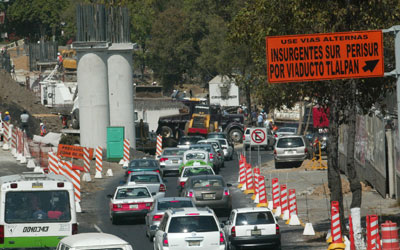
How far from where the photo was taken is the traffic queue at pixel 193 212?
21.3 meters

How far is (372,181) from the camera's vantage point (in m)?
37.3

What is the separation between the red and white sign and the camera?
3894 cm

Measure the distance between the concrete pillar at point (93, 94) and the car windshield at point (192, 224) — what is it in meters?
34.1

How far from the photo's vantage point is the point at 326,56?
62.0 ft

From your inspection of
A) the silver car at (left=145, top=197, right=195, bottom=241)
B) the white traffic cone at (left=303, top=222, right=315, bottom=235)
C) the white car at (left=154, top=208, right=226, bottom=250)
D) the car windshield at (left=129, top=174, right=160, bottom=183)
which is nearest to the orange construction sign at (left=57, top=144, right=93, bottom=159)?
the car windshield at (left=129, top=174, right=160, bottom=183)

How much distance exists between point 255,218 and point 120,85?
3452 centimetres

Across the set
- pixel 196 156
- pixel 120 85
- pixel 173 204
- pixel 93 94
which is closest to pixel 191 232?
pixel 173 204

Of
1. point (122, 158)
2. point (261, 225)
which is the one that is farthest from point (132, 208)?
point (122, 158)

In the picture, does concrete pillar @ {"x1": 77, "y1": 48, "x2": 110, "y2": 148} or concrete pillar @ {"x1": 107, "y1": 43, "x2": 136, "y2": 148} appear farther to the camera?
concrete pillar @ {"x1": 107, "y1": 43, "x2": 136, "y2": 148}

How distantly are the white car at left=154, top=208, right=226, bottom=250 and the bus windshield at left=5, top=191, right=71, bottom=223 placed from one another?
2411 mm

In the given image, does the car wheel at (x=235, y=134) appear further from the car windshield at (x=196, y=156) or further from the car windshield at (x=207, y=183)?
the car windshield at (x=207, y=183)

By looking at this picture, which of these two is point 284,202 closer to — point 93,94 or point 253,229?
point 253,229

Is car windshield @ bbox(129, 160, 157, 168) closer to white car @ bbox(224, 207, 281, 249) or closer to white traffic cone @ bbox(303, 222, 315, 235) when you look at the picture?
white traffic cone @ bbox(303, 222, 315, 235)

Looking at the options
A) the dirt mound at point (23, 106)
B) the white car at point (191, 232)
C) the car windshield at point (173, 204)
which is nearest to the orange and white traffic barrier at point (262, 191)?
the car windshield at point (173, 204)
